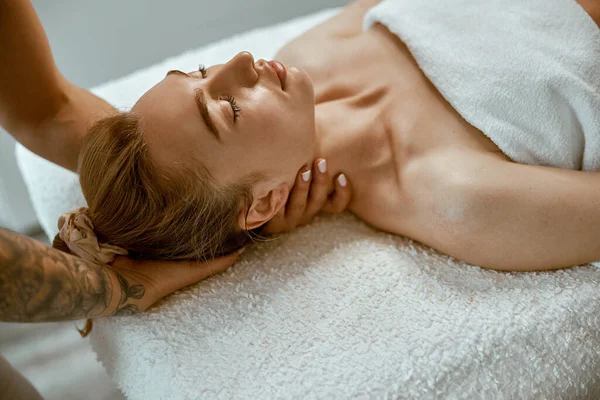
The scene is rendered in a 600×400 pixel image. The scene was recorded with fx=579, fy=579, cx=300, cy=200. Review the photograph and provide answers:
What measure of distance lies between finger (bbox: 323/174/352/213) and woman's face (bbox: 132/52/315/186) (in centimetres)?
12

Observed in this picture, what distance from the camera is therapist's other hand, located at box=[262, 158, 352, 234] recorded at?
43.8 inches

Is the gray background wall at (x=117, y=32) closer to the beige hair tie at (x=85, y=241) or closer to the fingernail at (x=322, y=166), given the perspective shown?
the beige hair tie at (x=85, y=241)

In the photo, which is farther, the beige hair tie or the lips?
the lips

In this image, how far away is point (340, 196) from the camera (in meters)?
1.16

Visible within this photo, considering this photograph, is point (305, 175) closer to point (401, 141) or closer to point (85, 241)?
point (401, 141)

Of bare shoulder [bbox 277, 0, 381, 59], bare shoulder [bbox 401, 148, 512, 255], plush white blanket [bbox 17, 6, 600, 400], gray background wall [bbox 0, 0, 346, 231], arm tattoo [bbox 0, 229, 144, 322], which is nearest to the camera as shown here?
arm tattoo [bbox 0, 229, 144, 322]

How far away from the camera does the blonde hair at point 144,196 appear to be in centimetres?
94

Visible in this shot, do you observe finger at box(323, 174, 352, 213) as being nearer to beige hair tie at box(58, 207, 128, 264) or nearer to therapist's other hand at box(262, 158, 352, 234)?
therapist's other hand at box(262, 158, 352, 234)

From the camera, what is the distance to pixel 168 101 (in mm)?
954

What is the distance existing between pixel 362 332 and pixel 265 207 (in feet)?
0.96

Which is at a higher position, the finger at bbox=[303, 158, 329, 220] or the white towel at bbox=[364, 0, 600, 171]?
the white towel at bbox=[364, 0, 600, 171]

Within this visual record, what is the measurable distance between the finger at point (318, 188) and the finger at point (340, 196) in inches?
0.8

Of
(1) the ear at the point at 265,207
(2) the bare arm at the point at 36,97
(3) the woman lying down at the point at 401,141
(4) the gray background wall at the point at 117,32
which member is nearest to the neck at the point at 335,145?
(3) the woman lying down at the point at 401,141

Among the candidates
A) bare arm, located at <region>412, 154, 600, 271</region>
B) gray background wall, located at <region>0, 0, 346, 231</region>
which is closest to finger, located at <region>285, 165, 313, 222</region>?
bare arm, located at <region>412, 154, 600, 271</region>
